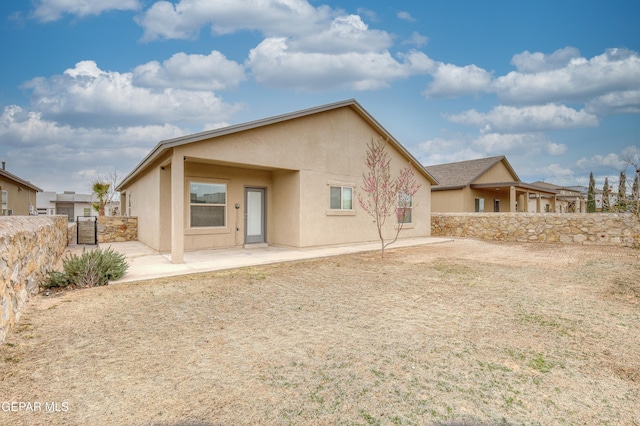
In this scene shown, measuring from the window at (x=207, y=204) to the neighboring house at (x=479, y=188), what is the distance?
13.4 metres

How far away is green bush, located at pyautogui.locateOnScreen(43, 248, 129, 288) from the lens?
6.13 meters

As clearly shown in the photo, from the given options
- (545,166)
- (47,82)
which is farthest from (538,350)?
(545,166)

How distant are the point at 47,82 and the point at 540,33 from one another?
24101 millimetres

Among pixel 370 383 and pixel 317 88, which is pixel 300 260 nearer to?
pixel 370 383

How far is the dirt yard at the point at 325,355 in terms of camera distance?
2482 mm

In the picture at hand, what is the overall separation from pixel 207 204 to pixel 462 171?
61.8ft

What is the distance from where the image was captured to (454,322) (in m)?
4.41

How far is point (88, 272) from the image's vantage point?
20.7 feet

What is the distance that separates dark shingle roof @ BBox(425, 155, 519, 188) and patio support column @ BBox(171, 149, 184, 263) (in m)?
16.3

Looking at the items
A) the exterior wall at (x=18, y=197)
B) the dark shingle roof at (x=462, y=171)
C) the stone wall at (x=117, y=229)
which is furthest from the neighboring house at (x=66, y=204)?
the dark shingle roof at (x=462, y=171)

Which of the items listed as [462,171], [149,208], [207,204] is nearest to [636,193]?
[207,204]

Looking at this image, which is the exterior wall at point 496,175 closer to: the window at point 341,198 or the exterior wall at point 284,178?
the exterior wall at point 284,178

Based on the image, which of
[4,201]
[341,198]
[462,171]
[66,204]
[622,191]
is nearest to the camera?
[622,191]

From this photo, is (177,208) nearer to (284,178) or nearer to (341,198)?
(284,178)
